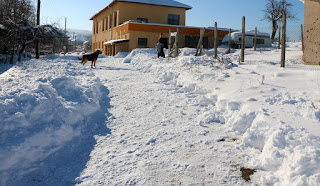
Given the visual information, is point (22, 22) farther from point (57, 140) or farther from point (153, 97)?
point (57, 140)

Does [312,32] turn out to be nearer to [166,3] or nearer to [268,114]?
[268,114]

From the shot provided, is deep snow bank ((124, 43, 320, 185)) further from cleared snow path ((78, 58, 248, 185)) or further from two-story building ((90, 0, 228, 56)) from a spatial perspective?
two-story building ((90, 0, 228, 56))

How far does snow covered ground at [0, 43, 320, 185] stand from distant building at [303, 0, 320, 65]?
4126mm

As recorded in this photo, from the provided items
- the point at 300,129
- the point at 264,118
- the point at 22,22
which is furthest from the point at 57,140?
the point at 22,22

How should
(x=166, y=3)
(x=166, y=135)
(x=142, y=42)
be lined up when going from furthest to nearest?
(x=166, y=3)
(x=142, y=42)
(x=166, y=135)

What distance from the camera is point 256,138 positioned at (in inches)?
154

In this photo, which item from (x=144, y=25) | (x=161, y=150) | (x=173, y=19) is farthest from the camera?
(x=173, y=19)

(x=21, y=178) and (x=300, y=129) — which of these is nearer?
(x=21, y=178)

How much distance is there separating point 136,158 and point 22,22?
16896 millimetres

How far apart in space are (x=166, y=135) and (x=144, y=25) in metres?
24.8

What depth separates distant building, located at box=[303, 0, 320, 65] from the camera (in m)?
9.84

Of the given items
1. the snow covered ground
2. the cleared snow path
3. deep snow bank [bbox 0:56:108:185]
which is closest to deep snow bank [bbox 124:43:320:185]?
the snow covered ground

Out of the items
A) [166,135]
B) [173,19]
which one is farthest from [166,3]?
[166,135]

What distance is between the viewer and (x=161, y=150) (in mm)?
3824
